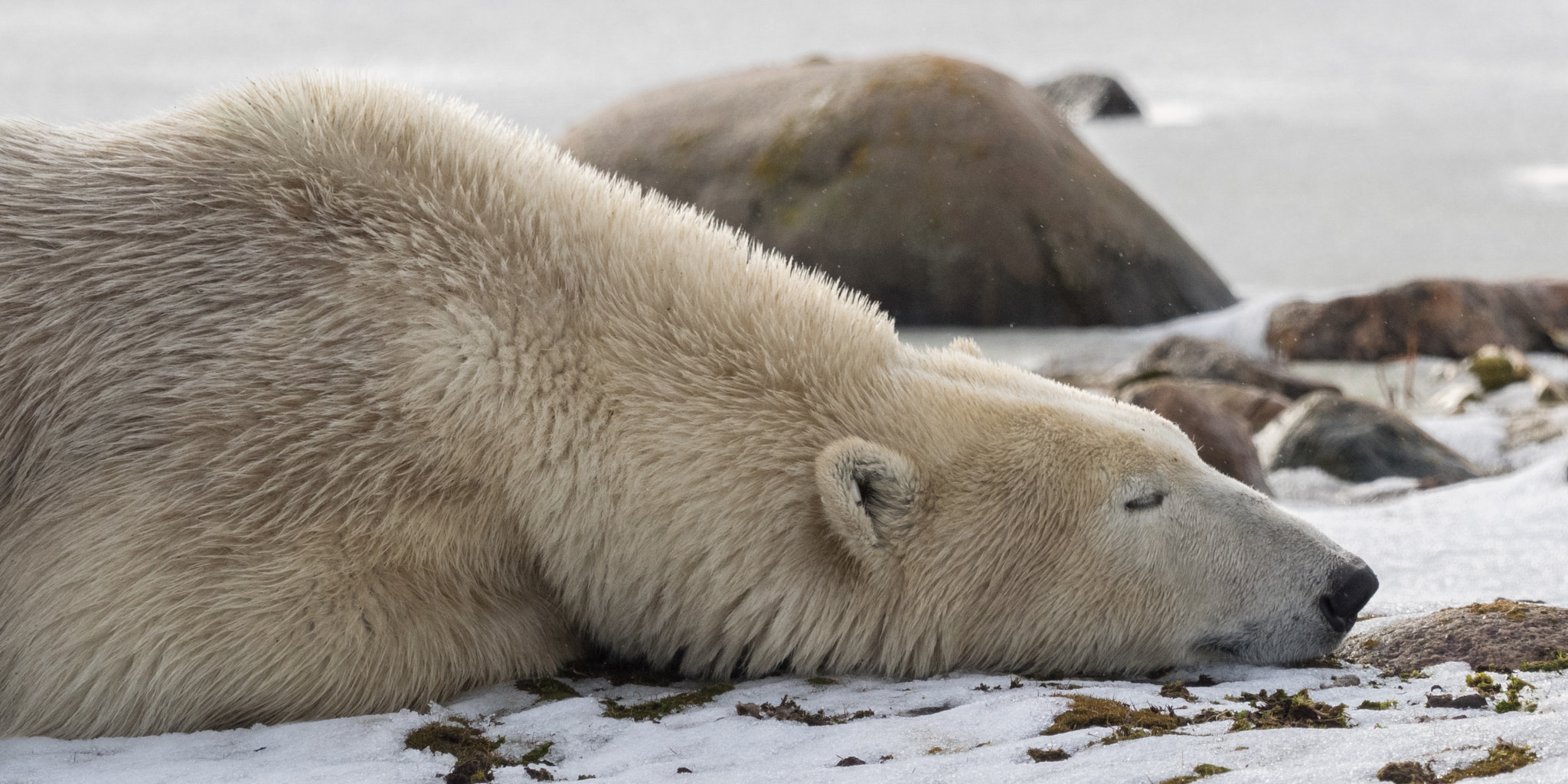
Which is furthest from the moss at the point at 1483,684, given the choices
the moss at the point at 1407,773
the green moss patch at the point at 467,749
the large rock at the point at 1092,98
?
the large rock at the point at 1092,98

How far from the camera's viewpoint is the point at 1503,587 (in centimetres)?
387

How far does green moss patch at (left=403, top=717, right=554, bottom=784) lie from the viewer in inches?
100


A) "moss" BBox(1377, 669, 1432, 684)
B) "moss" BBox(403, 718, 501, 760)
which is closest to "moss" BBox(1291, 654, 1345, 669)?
"moss" BBox(1377, 669, 1432, 684)

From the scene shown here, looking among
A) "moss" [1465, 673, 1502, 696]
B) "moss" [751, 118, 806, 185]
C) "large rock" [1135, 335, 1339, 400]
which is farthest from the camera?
"moss" [751, 118, 806, 185]

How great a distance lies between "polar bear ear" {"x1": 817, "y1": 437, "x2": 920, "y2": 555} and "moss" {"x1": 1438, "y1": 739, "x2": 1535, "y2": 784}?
1368 millimetres

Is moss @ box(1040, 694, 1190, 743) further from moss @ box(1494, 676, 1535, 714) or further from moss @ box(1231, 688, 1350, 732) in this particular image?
moss @ box(1494, 676, 1535, 714)

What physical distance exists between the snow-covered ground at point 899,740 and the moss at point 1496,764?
0.06 ft

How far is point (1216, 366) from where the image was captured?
8062 millimetres

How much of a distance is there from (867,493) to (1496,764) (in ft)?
4.78

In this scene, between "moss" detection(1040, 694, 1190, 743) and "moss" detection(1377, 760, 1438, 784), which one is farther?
"moss" detection(1040, 694, 1190, 743)

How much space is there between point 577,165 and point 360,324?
844mm

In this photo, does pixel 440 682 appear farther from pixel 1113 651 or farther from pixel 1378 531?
pixel 1378 531

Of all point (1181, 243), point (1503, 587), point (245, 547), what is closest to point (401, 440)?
point (245, 547)

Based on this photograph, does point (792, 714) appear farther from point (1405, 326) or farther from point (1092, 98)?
point (1092, 98)
